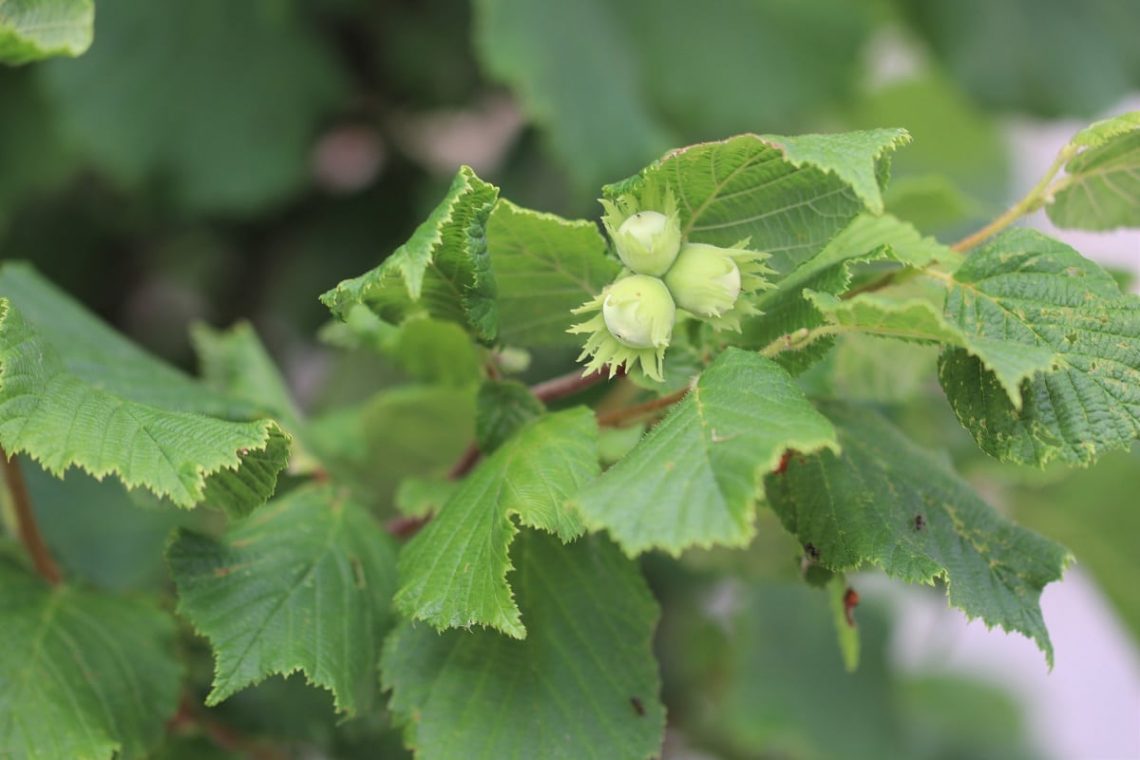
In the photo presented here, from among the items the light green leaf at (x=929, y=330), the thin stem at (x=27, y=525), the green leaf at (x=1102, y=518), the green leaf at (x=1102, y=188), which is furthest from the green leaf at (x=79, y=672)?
the green leaf at (x=1102, y=518)

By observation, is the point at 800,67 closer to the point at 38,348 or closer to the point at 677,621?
the point at 677,621

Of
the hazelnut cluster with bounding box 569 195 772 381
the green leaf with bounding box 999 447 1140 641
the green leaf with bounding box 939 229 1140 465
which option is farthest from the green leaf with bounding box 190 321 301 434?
the green leaf with bounding box 999 447 1140 641

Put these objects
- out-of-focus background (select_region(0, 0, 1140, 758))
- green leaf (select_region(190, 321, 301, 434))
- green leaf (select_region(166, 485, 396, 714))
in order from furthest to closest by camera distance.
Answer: out-of-focus background (select_region(0, 0, 1140, 758)) → green leaf (select_region(190, 321, 301, 434)) → green leaf (select_region(166, 485, 396, 714))

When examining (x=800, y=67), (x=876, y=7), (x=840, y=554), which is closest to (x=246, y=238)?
(x=800, y=67)

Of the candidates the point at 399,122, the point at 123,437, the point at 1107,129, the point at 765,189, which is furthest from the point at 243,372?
the point at 399,122

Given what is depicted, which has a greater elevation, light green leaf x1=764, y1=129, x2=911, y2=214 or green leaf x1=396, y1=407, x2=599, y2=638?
light green leaf x1=764, y1=129, x2=911, y2=214

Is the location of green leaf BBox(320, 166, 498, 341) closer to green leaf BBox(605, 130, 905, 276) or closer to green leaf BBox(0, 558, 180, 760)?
green leaf BBox(605, 130, 905, 276)
